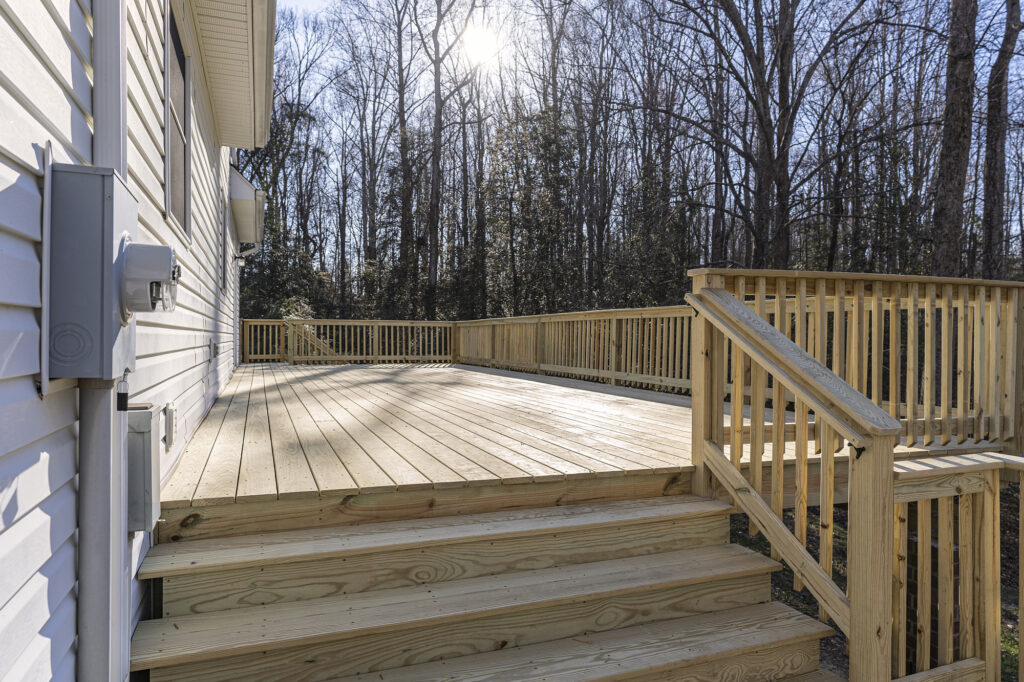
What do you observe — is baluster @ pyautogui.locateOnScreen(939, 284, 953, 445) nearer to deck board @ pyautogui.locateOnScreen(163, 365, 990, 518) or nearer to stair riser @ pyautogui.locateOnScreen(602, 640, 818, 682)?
deck board @ pyautogui.locateOnScreen(163, 365, 990, 518)

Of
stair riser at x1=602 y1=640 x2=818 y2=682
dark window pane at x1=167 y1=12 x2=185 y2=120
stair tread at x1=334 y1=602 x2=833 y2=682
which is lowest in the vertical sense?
stair riser at x1=602 y1=640 x2=818 y2=682

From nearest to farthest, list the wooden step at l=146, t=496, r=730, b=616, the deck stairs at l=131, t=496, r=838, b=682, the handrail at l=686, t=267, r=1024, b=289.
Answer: the deck stairs at l=131, t=496, r=838, b=682 → the wooden step at l=146, t=496, r=730, b=616 → the handrail at l=686, t=267, r=1024, b=289

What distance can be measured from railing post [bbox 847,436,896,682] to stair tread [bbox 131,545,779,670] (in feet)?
1.47

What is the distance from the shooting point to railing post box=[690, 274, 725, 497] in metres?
2.58

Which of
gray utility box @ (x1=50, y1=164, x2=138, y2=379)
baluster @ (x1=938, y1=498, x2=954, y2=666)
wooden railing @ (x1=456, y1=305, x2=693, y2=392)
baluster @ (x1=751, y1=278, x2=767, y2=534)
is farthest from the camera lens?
wooden railing @ (x1=456, y1=305, x2=693, y2=392)

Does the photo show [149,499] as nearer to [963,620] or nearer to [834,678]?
[834,678]

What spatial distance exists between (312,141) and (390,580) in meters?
19.4

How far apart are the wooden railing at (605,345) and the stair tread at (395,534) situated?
3088 mm

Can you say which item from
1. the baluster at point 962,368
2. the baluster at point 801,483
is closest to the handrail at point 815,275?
the baluster at point 962,368

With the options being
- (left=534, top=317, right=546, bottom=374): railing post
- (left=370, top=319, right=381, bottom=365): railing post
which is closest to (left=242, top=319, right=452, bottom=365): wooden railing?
(left=370, top=319, right=381, bottom=365): railing post

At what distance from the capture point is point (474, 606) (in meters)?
1.92

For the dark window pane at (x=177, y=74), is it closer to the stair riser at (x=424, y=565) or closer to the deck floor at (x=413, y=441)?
the deck floor at (x=413, y=441)

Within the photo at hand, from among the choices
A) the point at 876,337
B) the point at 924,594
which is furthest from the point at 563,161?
the point at 924,594

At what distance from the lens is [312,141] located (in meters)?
19.0
